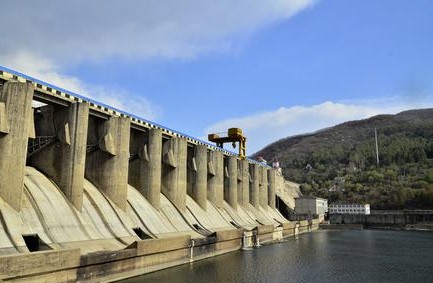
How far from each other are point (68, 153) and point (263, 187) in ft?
195

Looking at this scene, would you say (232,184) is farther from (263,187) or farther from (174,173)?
(263,187)

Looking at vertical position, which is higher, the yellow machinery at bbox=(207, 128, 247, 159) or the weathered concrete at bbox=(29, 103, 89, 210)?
the yellow machinery at bbox=(207, 128, 247, 159)

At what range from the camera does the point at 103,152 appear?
35.0 metres

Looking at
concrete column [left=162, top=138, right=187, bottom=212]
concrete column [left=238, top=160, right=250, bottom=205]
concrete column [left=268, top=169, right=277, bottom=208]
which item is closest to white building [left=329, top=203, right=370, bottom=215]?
concrete column [left=268, top=169, right=277, bottom=208]

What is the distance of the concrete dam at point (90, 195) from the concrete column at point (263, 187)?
1230 inches

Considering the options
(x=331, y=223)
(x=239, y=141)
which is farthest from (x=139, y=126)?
(x=331, y=223)

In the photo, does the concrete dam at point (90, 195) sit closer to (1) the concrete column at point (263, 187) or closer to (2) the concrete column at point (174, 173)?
(2) the concrete column at point (174, 173)

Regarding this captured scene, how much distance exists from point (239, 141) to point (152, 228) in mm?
46159

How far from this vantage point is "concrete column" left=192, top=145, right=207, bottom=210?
5203cm

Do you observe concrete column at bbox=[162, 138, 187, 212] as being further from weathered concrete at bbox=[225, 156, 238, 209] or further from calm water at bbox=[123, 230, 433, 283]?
weathered concrete at bbox=[225, 156, 238, 209]

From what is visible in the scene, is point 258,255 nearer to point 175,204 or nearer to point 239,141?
point 175,204

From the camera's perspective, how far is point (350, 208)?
125 m

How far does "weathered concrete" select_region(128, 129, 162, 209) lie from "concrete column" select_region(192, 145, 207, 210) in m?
11.3

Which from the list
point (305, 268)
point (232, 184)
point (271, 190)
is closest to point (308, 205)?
point (271, 190)
